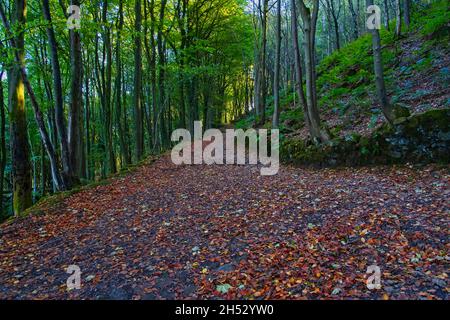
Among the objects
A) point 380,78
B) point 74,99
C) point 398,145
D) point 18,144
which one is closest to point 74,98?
point 74,99

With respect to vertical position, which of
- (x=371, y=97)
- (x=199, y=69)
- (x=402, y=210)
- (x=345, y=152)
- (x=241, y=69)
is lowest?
(x=402, y=210)

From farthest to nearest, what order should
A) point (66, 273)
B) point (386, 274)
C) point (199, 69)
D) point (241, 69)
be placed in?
1. point (241, 69)
2. point (199, 69)
3. point (66, 273)
4. point (386, 274)

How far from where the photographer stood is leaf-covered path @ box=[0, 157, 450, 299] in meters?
3.56

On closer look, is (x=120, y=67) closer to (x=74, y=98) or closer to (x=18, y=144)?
(x=74, y=98)

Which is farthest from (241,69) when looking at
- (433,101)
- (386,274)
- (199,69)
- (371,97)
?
(386,274)

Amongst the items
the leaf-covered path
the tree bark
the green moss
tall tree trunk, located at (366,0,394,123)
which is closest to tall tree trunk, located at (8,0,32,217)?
the tree bark

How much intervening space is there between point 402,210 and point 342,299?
100 inches

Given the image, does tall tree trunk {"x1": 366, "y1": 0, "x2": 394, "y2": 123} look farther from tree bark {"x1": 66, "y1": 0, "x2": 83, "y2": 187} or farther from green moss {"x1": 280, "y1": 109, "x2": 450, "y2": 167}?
tree bark {"x1": 66, "y1": 0, "x2": 83, "y2": 187}

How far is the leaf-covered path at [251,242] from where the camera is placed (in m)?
3.56

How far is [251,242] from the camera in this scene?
186 inches

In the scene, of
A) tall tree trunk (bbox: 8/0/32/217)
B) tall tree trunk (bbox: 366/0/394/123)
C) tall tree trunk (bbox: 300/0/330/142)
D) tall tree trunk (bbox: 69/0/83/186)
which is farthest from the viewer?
tall tree trunk (bbox: 300/0/330/142)

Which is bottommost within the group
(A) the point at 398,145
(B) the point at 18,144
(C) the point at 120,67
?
(A) the point at 398,145

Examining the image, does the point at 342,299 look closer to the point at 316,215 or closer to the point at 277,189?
the point at 316,215

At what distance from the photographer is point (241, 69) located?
3136cm
